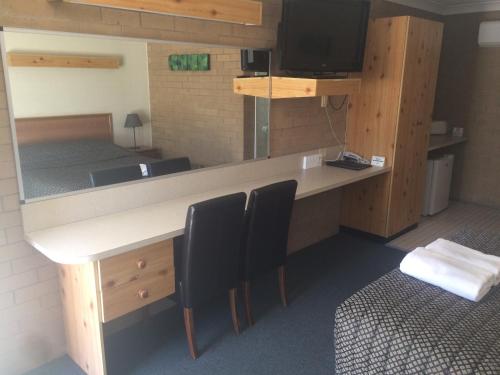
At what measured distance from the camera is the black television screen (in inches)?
111

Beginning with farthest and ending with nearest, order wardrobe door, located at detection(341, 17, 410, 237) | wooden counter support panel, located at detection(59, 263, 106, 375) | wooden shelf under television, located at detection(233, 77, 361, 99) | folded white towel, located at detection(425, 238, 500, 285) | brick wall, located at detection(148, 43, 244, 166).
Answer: wardrobe door, located at detection(341, 17, 410, 237) < wooden shelf under television, located at detection(233, 77, 361, 99) < brick wall, located at detection(148, 43, 244, 166) < wooden counter support panel, located at detection(59, 263, 106, 375) < folded white towel, located at detection(425, 238, 500, 285)


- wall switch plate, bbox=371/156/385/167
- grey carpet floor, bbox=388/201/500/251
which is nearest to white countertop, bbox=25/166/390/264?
wall switch plate, bbox=371/156/385/167

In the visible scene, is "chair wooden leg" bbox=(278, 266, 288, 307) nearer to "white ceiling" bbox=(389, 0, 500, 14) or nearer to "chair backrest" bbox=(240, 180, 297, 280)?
"chair backrest" bbox=(240, 180, 297, 280)

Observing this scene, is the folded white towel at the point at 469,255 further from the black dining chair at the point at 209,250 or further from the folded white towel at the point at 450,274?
the black dining chair at the point at 209,250

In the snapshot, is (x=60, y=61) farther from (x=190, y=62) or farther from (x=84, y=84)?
(x=190, y=62)

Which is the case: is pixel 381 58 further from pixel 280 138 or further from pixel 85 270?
pixel 85 270

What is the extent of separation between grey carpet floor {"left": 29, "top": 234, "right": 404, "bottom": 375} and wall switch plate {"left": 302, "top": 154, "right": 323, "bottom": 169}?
2.88ft

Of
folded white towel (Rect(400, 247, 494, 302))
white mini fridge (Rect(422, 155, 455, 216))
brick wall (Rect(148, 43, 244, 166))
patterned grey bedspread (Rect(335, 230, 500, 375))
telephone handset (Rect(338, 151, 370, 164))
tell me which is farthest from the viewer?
white mini fridge (Rect(422, 155, 455, 216))

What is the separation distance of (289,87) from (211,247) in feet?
4.29

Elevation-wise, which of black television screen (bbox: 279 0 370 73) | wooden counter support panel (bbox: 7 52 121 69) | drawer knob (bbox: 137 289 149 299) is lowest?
drawer knob (bbox: 137 289 149 299)

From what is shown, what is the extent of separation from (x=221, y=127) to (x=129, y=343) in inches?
57.2

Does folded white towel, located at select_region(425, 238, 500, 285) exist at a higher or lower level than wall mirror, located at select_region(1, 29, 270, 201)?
lower

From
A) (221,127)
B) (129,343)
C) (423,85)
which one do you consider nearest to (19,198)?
(129,343)

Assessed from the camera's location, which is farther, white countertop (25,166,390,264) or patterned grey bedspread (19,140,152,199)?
patterned grey bedspread (19,140,152,199)
